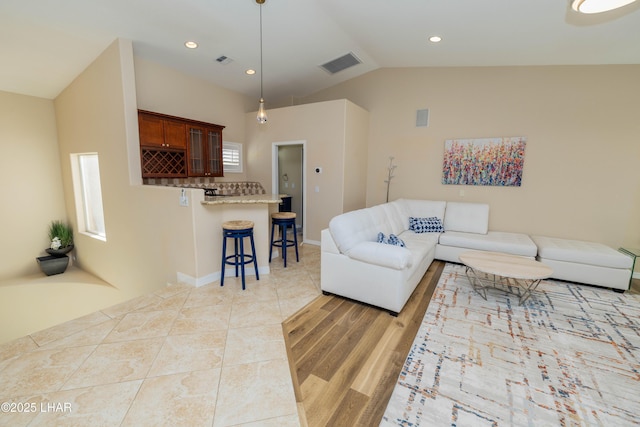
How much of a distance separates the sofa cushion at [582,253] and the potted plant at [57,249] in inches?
314

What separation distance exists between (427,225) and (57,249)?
22.1ft

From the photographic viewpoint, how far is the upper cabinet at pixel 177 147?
13.0 ft

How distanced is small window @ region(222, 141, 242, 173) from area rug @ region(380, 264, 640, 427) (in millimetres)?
4562

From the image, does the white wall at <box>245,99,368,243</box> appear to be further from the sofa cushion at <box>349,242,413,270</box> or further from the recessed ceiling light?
the recessed ceiling light

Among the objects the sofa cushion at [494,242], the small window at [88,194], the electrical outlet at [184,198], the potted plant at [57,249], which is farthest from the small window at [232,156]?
the sofa cushion at [494,242]

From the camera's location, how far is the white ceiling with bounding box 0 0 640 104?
115 inches

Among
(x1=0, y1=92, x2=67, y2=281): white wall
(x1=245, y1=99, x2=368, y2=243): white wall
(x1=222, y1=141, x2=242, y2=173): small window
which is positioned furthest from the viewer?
(x1=222, y1=141, x2=242, y2=173): small window

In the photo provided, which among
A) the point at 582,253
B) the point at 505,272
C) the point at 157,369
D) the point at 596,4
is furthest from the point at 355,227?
the point at 582,253

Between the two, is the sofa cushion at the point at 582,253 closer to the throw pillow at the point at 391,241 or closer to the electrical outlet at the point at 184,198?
the throw pillow at the point at 391,241

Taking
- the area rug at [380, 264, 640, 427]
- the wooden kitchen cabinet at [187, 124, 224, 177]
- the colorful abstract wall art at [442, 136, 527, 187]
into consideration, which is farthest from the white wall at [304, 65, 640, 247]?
the wooden kitchen cabinet at [187, 124, 224, 177]

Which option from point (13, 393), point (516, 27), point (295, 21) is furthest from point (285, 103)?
point (13, 393)

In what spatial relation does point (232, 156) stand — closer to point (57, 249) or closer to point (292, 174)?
point (292, 174)

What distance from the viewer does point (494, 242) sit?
3963 millimetres

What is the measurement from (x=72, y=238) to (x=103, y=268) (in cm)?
126
